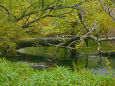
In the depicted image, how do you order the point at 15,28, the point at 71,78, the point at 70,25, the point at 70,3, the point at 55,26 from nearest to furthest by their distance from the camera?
the point at 71,78 < the point at 15,28 < the point at 70,3 < the point at 55,26 < the point at 70,25

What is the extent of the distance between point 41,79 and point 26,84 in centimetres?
50

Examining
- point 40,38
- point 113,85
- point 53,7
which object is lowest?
point 113,85

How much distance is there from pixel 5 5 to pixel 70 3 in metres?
5.00

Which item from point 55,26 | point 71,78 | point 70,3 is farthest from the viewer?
point 55,26

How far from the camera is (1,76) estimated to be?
6055mm

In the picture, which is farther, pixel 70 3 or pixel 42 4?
pixel 70 3

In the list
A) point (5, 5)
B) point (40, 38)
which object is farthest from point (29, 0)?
point (40, 38)

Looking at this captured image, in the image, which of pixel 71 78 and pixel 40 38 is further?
pixel 40 38

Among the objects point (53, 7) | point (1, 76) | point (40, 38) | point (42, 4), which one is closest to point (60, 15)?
point (53, 7)

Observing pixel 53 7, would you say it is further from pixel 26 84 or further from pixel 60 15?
pixel 26 84

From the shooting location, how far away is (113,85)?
5340 mm

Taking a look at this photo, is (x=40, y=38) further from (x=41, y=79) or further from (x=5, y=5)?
(x=41, y=79)

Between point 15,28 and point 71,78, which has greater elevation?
point 15,28

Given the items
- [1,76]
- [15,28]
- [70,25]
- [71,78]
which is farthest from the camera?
[70,25]
